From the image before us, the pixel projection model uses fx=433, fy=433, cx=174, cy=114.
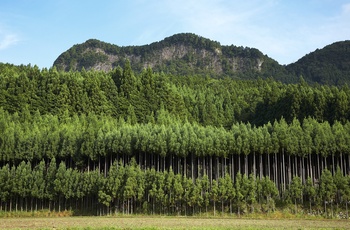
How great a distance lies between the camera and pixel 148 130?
6725 centimetres

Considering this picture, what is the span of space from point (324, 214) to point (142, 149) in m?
26.5

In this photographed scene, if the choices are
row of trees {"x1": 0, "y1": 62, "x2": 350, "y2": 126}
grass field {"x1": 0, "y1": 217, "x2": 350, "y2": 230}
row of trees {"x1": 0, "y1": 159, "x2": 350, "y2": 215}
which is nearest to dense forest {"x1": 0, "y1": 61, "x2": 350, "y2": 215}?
row of trees {"x1": 0, "y1": 159, "x2": 350, "y2": 215}

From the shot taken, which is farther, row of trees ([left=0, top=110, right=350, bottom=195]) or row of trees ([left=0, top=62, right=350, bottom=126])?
row of trees ([left=0, top=62, right=350, bottom=126])

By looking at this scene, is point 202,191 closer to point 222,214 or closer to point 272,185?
point 222,214

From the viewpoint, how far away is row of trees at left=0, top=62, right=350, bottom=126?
88.1 meters

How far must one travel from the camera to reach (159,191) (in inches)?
2295

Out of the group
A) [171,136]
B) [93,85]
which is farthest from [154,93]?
[171,136]

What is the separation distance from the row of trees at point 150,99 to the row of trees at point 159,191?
27264 mm

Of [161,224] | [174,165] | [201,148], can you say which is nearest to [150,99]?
[174,165]

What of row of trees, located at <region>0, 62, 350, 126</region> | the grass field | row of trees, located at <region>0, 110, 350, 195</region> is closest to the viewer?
the grass field

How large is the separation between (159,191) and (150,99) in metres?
41.2

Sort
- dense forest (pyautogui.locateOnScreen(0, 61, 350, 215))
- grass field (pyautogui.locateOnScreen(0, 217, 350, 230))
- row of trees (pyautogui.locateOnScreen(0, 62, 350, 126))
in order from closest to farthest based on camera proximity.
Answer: grass field (pyautogui.locateOnScreen(0, 217, 350, 230)) < dense forest (pyautogui.locateOnScreen(0, 61, 350, 215)) < row of trees (pyautogui.locateOnScreen(0, 62, 350, 126))

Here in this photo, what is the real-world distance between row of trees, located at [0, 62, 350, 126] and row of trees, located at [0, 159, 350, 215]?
89.4ft

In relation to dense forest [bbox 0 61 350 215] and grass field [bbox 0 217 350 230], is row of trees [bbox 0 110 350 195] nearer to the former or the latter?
dense forest [bbox 0 61 350 215]
